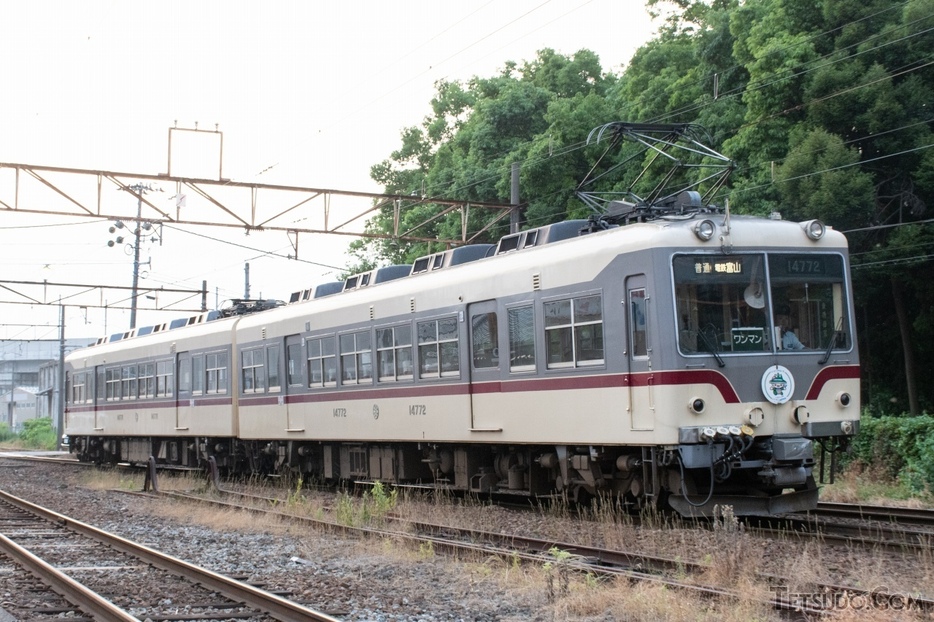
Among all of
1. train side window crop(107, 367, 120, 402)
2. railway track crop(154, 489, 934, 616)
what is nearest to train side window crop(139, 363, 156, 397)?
train side window crop(107, 367, 120, 402)

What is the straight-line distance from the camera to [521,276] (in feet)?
43.9

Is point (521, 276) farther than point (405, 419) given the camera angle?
No

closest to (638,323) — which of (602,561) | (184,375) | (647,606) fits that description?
(602,561)

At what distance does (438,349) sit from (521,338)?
2025 millimetres

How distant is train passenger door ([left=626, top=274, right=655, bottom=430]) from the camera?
11.3 m

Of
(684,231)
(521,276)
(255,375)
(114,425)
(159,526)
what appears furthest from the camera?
(114,425)

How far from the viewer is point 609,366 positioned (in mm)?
11828

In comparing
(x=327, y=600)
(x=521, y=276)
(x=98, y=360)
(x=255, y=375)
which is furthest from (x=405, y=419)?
(x=98, y=360)

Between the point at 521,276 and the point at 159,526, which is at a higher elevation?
the point at 521,276

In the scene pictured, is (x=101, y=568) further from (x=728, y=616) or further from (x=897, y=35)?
(x=897, y=35)

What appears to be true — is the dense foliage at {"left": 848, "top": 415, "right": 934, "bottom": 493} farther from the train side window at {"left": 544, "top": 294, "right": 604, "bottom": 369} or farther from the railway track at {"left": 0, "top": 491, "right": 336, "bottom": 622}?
the railway track at {"left": 0, "top": 491, "right": 336, "bottom": 622}

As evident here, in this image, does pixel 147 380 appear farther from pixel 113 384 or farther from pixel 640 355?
pixel 640 355

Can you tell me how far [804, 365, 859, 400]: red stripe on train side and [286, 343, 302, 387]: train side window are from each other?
9.76 m

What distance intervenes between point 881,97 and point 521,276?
13.0 metres
